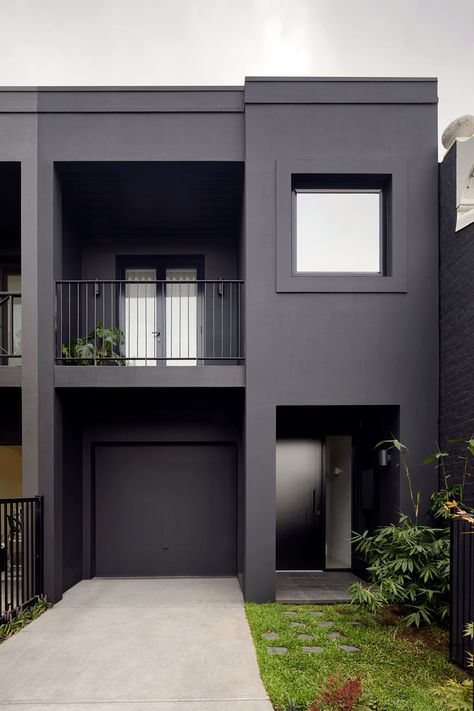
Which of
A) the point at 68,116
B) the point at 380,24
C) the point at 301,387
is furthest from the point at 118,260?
the point at 380,24

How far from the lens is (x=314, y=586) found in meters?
7.41

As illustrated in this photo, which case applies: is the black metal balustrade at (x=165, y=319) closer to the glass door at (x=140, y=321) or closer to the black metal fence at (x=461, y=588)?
the glass door at (x=140, y=321)

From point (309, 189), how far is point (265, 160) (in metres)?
0.72

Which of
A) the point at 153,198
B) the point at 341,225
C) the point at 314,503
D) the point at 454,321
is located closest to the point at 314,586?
the point at 314,503

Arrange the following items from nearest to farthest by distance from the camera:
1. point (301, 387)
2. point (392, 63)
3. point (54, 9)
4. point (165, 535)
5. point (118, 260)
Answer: point (301, 387), point (165, 535), point (118, 260), point (54, 9), point (392, 63)

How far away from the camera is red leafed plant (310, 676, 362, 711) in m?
3.83

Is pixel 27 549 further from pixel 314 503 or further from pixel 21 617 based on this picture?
pixel 314 503

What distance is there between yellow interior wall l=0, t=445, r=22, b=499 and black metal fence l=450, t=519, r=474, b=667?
21.9ft

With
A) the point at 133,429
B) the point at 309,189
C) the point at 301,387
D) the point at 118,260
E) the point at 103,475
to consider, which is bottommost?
the point at 103,475

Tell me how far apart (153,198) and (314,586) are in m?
5.92

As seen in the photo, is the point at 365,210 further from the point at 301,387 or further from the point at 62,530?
the point at 62,530

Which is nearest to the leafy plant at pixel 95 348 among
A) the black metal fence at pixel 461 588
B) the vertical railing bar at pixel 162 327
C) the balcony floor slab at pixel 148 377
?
the balcony floor slab at pixel 148 377

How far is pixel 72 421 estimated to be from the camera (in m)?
7.75

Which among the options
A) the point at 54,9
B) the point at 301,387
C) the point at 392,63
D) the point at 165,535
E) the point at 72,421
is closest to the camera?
the point at 301,387
